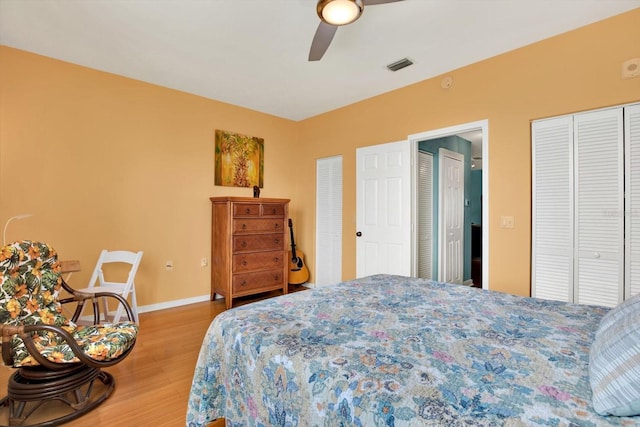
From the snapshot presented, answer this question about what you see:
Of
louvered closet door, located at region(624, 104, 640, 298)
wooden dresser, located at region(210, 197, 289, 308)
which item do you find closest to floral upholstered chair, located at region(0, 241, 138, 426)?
wooden dresser, located at region(210, 197, 289, 308)

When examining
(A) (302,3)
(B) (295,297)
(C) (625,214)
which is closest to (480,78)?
(C) (625,214)

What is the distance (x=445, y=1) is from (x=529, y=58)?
1125mm

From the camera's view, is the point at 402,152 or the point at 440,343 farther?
the point at 402,152

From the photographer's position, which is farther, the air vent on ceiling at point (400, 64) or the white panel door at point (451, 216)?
the white panel door at point (451, 216)

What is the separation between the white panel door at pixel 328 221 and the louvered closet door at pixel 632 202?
2930 mm

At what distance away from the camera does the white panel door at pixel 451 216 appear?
4.28 meters

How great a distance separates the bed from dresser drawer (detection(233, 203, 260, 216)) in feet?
7.68

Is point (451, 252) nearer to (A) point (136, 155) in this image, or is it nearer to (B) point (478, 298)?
(B) point (478, 298)

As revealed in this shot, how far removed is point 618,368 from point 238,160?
4208 mm

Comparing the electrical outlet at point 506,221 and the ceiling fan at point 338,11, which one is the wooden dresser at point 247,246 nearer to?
the ceiling fan at point 338,11

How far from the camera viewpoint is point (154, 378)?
2131 mm

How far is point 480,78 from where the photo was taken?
2.98 m

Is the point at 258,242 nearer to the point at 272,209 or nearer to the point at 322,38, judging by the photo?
the point at 272,209

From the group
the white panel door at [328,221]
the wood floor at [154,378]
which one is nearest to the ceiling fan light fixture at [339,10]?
the wood floor at [154,378]
